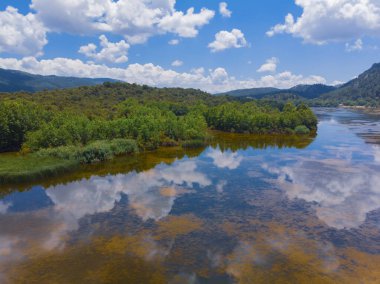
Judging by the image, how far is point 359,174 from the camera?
52.1m

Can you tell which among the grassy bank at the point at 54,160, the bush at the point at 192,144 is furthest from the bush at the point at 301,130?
the grassy bank at the point at 54,160

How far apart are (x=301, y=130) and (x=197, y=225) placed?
82.1 m

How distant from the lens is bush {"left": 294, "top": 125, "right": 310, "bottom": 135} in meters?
106

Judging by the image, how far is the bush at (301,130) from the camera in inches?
4187

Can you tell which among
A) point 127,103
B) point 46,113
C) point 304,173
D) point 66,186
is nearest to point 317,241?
point 304,173

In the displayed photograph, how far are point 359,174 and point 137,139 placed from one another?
4405 cm

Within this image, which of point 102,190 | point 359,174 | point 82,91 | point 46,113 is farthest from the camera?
point 82,91

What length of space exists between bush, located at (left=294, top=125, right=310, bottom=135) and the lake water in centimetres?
4669

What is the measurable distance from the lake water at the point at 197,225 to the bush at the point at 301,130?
4669cm

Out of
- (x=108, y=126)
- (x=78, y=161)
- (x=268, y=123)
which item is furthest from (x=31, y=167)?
(x=268, y=123)

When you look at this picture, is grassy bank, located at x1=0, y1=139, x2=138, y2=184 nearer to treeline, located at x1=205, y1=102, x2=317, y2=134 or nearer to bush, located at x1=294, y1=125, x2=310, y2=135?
treeline, located at x1=205, y1=102, x2=317, y2=134

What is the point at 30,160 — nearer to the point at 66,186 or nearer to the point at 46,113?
the point at 66,186

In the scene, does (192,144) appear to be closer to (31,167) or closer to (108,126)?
(108,126)

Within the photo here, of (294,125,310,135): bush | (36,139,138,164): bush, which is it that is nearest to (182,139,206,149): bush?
(36,139,138,164): bush
